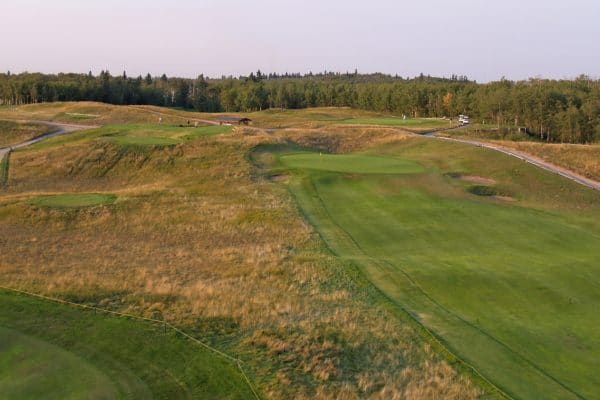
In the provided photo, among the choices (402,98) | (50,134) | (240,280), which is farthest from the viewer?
(402,98)

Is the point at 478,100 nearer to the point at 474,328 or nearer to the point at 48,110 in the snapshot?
→ the point at 48,110

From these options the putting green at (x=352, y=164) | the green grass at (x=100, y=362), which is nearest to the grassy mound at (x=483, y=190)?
the putting green at (x=352, y=164)

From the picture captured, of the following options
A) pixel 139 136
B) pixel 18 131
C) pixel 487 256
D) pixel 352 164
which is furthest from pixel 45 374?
pixel 18 131

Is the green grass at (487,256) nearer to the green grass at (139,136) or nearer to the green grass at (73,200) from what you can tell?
the green grass at (73,200)

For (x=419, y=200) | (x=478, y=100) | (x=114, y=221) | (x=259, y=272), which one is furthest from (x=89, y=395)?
→ (x=478, y=100)

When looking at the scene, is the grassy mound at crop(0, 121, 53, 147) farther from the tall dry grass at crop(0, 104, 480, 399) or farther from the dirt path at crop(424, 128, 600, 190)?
the dirt path at crop(424, 128, 600, 190)

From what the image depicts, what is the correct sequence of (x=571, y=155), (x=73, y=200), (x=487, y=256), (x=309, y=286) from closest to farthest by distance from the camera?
1. (x=309, y=286)
2. (x=487, y=256)
3. (x=73, y=200)
4. (x=571, y=155)

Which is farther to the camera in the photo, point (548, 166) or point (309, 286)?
point (548, 166)

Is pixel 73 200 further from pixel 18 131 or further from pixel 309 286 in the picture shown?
pixel 18 131
